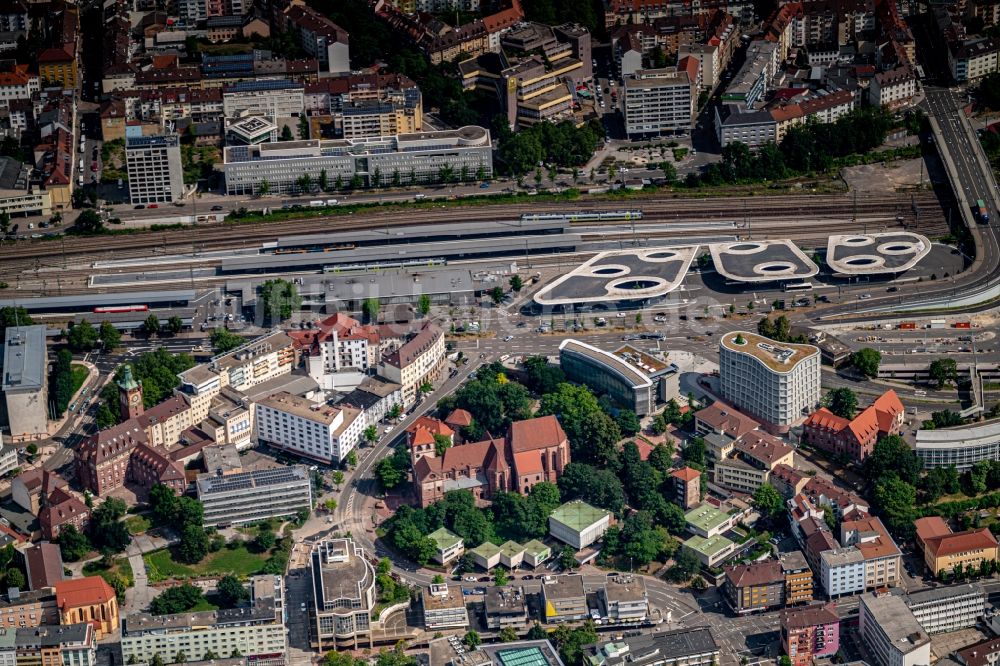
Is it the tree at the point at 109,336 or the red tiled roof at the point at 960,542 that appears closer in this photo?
the red tiled roof at the point at 960,542

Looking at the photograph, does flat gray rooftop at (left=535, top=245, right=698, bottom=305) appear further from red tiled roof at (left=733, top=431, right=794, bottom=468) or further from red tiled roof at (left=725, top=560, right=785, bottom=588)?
red tiled roof at (left=725, top=560, right=785, bottom=588)

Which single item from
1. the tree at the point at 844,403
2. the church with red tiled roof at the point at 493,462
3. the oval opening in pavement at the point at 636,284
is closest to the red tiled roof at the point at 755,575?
the church with red tiled roof at the point at 493,462

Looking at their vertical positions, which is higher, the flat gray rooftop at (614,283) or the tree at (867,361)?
the flat gray rooftop at (614,283)

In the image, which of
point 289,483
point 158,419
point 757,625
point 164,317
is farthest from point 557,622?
point 164,317

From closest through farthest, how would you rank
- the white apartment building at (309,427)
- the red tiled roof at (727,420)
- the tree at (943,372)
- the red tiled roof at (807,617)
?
the red tiled roof at (807,617) < the white apartment building at (309,427) < the red tiled roof at (727,420) < the tree at (943,372)

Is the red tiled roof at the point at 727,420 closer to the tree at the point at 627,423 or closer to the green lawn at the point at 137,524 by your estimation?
the tree at the point at 627,423

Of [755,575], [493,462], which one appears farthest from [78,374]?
[755,575]

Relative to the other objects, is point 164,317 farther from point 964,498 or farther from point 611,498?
point 964,498
